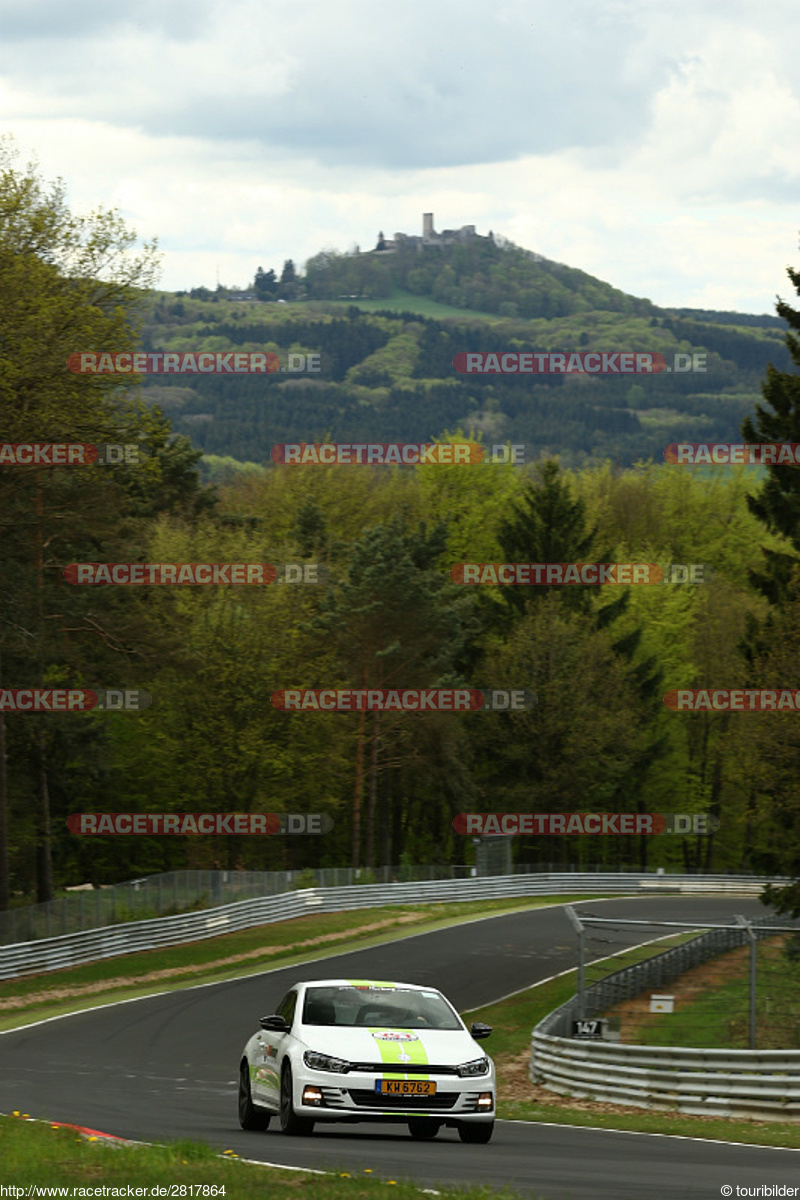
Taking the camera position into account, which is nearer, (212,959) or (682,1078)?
(682,1078)

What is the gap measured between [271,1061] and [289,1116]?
2.23 feet

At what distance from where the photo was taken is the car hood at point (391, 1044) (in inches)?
536

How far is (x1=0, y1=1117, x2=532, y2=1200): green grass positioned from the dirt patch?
903 inches

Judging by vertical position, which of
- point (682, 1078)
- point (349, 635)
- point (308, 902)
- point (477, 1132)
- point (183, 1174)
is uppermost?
point (349, 635)

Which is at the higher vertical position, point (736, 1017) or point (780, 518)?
point (780, 518)

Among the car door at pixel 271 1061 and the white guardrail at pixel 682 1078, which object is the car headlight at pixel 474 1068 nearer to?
the car door at pixel 271 1061

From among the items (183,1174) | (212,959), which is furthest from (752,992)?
(212,959)

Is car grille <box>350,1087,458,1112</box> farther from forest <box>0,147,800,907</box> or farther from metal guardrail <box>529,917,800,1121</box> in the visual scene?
forest <box>0,147,800,907</box>

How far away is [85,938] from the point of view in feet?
131

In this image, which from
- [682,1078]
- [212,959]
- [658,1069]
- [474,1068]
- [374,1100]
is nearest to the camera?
[374,1100]

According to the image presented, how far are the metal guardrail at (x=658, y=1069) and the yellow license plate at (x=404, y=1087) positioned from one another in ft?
19.1

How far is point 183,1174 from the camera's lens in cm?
1029

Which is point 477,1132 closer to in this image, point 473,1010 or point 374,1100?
point 374,1100

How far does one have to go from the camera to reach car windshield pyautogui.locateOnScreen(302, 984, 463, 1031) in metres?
14.5
